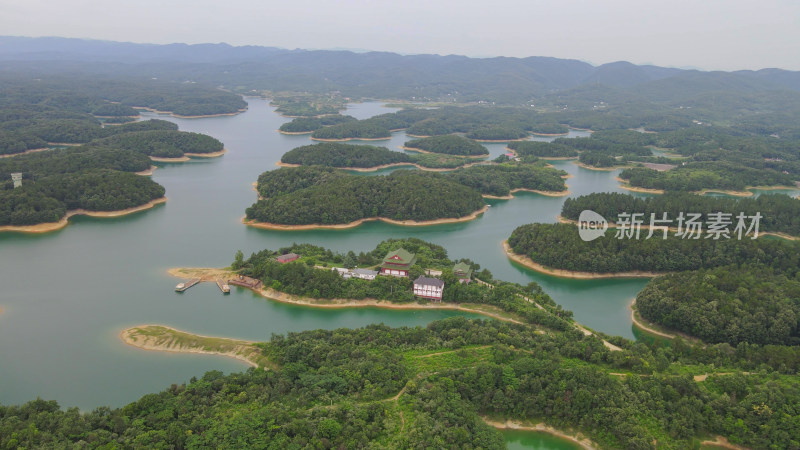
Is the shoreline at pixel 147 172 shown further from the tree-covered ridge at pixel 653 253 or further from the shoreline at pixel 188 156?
Result: the tree-covered ridge at pixel 653 253

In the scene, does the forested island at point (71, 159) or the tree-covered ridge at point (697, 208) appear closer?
the forested island at point (71, 159)

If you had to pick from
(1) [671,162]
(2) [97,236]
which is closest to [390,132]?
(1) [671,162]

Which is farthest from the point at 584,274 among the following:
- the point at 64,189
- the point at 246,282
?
the point at 64,189

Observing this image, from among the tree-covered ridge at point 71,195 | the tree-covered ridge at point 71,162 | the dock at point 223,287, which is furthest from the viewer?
the tree-covered ridge at point 71,162

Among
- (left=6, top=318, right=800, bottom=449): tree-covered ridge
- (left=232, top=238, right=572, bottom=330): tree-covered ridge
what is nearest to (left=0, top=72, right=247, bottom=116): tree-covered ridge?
(left=232, top=238, right=572, bottom=330): tree-covered ridge

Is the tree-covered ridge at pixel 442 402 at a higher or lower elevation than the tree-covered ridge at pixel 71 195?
lower

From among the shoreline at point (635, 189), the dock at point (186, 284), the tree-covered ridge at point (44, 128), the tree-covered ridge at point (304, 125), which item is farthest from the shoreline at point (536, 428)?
the tree-covered ridge at point (304, 125)

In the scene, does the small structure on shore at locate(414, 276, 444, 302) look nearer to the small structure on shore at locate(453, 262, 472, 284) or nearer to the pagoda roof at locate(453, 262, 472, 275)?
the small structure on shore at locate(453, 262, 472, 284)
